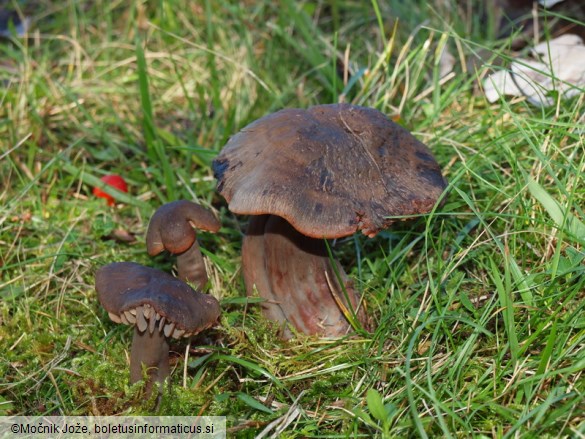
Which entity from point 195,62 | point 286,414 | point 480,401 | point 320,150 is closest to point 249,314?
point 286,414

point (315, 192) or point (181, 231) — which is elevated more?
point (315, 192)

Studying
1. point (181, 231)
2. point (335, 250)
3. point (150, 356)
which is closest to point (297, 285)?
point (335, 250)

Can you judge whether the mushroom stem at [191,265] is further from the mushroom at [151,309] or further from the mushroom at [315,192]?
the mushroom at [151,309]

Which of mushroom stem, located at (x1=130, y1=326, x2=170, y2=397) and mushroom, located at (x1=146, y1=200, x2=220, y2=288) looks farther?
mushroom, located at (x1=146, y1=200, x2=220, y2=288)

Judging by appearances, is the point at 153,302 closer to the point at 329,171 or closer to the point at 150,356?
the point at 150,356

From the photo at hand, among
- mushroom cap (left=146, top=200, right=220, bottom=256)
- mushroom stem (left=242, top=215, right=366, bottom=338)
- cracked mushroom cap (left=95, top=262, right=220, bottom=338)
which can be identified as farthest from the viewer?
mushroom stem (left=242, top=215, right=366, bottom=338)

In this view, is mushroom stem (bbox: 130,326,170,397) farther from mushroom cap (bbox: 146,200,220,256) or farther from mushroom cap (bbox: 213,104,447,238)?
mushroom cap (bbox: 213,104,447,238)

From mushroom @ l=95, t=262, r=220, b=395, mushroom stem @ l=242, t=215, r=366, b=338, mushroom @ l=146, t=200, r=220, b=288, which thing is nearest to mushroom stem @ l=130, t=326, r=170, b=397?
mushroom @ l=95, t=262, r=220, b=395

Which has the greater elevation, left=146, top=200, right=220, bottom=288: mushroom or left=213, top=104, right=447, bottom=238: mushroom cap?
left=213, top=104, right=447, bottom=238: mushroom cap
